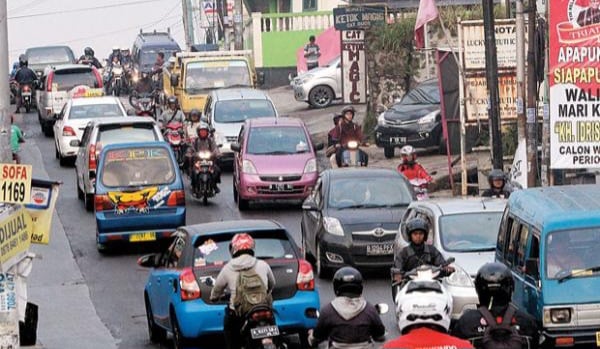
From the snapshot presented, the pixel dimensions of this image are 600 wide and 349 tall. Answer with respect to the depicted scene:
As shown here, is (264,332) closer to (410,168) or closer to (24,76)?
(410,168)

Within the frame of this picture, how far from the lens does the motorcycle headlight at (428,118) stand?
35.8 meters

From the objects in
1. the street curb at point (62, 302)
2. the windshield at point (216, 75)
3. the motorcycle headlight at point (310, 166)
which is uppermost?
the windshield at point (216, 75)

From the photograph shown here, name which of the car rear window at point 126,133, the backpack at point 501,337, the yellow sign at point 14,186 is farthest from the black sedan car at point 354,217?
the backpack at point 501,337

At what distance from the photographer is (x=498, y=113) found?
28.8 m

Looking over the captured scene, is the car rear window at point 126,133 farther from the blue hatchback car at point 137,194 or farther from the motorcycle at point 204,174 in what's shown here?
the blue hatchback car at point 137,194

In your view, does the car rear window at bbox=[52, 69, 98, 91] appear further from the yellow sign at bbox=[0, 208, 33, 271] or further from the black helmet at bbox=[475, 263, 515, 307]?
the black helmet at bbox=[475, 263, 515, 307]

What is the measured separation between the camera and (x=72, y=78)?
44.9 metres

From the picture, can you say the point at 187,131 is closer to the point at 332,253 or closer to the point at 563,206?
the point at 332,253

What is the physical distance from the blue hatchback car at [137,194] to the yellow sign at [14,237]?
921 centimetres

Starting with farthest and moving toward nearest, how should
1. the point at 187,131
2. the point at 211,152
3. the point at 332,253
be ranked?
1. the point at 187,131
2. the point at 211,152
3. the point at 332,253

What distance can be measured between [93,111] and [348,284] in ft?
90.0

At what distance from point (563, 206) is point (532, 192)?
0.80 m

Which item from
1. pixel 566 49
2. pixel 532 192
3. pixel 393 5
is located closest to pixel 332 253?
pixel 566 49

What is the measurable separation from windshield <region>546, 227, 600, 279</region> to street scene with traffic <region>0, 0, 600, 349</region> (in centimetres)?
2
